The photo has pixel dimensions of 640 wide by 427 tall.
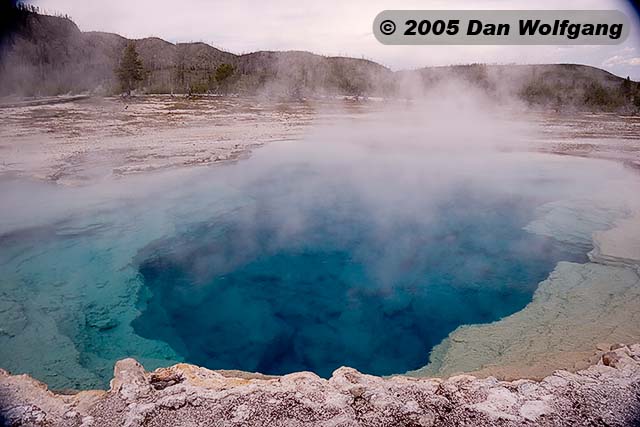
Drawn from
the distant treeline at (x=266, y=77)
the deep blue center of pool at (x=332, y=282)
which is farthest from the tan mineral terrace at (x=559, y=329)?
the distant treeline at (x=266, y=77)

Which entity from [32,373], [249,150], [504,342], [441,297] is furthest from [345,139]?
[32,373]

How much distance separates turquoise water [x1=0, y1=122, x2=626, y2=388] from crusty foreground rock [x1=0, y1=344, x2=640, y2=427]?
0.69 m

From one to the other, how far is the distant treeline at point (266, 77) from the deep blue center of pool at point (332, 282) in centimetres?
1447

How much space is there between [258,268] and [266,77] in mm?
29708

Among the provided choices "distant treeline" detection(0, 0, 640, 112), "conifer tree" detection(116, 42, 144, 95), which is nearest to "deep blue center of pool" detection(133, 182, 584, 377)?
"distant treeline" detection(0, 0, 640, 112)

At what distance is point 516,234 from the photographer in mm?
5535

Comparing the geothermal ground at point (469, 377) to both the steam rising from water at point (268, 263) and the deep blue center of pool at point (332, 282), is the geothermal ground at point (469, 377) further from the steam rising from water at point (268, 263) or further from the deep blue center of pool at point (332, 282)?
the deep blue center of pool at point (332, 282)

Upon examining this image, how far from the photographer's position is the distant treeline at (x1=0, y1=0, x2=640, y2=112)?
2122 centimetres

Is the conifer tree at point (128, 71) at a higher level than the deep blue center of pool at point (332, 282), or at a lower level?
higher

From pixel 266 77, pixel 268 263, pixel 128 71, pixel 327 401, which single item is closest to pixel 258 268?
pixel 268 263

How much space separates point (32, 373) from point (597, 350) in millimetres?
3627

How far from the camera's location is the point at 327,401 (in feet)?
7.27

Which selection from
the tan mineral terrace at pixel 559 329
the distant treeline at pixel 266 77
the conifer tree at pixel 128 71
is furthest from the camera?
the conifer tree at pixel 128 71

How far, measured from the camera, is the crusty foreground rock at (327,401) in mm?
2084
